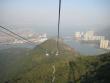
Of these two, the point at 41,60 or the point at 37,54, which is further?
the point at 37,54

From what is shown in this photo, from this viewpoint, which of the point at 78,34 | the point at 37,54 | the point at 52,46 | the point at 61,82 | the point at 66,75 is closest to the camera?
the point at 61,82

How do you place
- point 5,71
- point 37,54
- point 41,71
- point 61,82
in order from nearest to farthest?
1. point 61,82
2. point 41,71
3. point 5,71
4. point 37,54

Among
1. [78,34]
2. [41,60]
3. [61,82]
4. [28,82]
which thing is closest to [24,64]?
[41,60]

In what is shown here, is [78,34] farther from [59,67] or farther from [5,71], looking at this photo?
[59,67]

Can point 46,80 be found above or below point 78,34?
above

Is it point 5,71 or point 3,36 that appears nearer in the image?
point 5,71

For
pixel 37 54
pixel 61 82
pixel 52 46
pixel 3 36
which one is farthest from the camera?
pixel 3 36

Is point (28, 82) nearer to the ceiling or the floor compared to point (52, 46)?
nearer to the ceiling

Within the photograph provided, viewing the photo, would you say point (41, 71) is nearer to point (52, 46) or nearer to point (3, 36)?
point (52, 46)

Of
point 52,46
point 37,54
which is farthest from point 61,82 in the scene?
point 52,46
